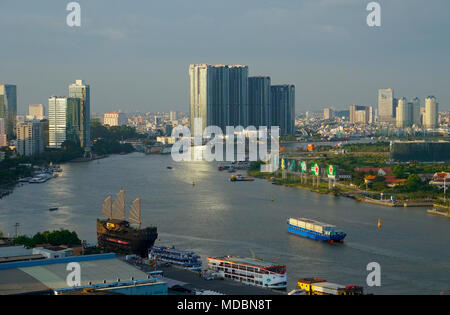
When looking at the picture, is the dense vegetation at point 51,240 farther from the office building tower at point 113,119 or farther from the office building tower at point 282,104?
the office building tower at point 113,119

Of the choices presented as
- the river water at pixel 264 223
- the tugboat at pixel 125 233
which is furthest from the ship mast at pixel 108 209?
the river water at pixel 264 223

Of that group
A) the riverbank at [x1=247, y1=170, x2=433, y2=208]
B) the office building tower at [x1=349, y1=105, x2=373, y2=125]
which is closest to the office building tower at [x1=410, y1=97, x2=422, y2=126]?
the office building tower at [x1=349, y1=105, x2=373, y2=125]

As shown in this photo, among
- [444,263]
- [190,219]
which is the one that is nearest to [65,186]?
[190,219]

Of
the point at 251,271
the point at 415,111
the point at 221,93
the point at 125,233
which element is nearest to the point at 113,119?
the point at 221,93
